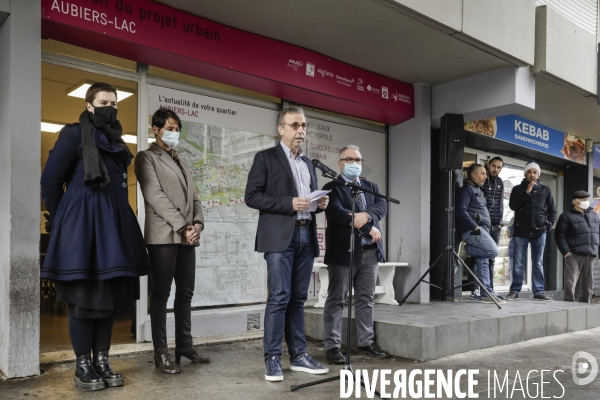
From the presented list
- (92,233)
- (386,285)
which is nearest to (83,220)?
(92,233)

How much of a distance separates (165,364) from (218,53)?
9.91 ft

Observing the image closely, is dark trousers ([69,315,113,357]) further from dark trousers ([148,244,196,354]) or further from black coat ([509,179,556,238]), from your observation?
black coat ([509,179,556,238])

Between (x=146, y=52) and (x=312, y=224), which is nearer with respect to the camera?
(x=312, y=224)

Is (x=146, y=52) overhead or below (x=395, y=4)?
below

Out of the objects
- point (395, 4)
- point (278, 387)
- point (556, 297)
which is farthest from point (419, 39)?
point (556, 297)

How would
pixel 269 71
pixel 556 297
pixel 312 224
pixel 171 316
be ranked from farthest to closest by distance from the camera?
pixel 556 297
pixel 269 71
pixel 171 316
pixel 312 224

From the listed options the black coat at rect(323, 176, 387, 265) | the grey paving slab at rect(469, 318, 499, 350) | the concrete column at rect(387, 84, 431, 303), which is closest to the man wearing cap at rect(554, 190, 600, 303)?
the concrete column at rect(387, 84, 431, 303)

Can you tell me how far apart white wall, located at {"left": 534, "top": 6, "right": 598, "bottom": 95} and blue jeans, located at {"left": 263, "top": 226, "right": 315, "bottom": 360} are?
480cm

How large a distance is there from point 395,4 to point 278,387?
11.8 ft

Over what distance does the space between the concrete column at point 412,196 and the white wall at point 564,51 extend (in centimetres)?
157

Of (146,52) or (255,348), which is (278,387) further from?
(146,52)

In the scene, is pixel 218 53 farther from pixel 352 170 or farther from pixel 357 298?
pixel 357 298

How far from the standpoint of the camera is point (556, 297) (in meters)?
11.3

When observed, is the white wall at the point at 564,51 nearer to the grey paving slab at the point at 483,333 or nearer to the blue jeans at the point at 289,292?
the grey paving slab at the point at 483,333
